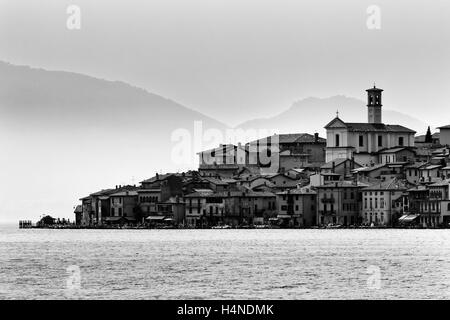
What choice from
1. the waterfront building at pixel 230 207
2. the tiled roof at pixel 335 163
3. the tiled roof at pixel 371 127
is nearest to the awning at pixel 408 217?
the waterfront building at pixel 230 207

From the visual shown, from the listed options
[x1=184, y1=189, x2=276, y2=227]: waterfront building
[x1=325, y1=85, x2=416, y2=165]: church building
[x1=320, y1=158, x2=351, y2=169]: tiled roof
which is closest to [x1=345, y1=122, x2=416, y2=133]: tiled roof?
[x1=325, y1=85, x2=416, y2=165]: church building

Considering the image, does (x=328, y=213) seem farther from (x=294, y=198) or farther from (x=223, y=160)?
(x=223, y=160)

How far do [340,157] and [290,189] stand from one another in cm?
1269

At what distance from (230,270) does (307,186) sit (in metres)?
62.6

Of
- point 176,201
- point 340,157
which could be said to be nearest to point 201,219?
point 176,201

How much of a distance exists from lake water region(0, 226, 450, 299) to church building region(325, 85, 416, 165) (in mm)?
50913

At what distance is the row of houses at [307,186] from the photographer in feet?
366

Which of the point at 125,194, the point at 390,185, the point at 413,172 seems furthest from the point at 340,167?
the point at 125,194

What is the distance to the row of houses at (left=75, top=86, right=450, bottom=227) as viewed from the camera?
11162 centimetres

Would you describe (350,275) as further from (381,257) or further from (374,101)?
(374,101)

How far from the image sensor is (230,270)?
2136 inches

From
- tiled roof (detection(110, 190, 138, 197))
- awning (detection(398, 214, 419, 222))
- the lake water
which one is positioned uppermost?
tiled roof (detection(110, 190, 138, 197))

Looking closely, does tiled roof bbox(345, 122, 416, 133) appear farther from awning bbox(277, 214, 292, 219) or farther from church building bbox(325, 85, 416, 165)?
awning bbox(277, 214, 292, 219)
